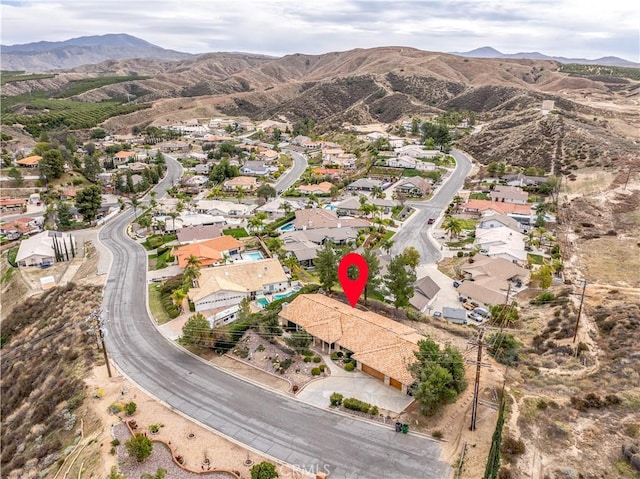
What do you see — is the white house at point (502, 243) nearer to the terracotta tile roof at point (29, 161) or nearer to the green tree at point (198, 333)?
the green tree at point (198, 333)

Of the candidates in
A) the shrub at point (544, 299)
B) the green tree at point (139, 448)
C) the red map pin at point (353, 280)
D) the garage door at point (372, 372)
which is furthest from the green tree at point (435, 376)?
the shrub at point (544, 299)

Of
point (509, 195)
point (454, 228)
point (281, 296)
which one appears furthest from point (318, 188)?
point (281, 296)

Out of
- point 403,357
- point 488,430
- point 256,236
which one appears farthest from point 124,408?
point 256,236

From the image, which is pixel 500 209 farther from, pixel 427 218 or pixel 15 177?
pixel 15 177

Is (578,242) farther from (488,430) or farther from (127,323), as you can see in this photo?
(127,323)

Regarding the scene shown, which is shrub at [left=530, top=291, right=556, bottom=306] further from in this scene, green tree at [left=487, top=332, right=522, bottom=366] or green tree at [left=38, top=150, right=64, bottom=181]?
green tree at [left=38, top=150, right=64, bottom=181]

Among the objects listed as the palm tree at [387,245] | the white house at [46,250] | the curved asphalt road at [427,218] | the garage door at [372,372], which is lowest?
the white house at [46,250]
